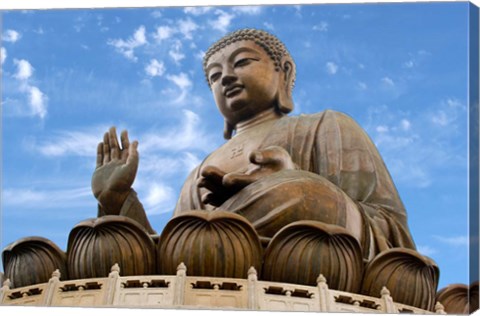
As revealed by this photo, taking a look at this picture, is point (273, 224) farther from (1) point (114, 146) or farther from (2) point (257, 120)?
(2) point (257, 120)

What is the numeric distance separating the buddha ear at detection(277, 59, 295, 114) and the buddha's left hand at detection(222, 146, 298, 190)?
7.29 ft

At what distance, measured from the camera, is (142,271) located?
952cm

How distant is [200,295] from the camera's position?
908cm

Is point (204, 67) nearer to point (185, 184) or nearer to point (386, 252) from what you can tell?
point (185, 184)

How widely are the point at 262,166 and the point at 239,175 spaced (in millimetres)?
259

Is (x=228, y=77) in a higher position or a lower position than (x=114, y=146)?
higher

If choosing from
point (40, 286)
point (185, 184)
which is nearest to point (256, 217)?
point (40, 286)

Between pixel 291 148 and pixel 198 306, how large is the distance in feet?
11.0

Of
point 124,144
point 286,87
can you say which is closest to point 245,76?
point 286,87

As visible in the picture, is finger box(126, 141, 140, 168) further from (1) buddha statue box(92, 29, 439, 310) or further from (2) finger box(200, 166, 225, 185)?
(2) finger box(200, 166, 225, 185)

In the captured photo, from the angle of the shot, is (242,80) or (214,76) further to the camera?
(214,76)

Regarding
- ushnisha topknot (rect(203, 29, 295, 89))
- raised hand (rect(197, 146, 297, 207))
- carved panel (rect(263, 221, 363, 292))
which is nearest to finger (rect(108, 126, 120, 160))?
raised hand (rect(197, 146, 297, 207))

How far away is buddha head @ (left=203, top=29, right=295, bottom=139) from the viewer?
12789 mm

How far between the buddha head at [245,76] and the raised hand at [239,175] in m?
2.05
